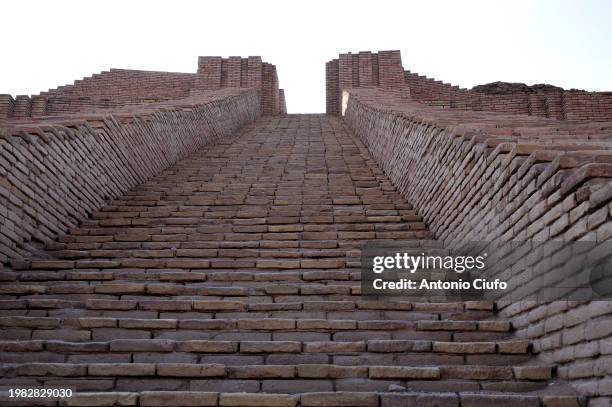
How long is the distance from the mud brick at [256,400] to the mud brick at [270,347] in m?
0.42

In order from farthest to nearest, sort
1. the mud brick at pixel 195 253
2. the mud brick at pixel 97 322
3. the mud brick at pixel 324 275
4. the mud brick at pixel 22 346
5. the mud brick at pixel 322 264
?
the mud brick at pixel 195 253
the mud brick at pixel 322 264
the mud brick at pixel 324 275
the mud brick at pixel 97 322
the mud brick at pixel 22 346

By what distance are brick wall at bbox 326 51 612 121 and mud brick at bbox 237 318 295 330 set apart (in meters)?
9.52

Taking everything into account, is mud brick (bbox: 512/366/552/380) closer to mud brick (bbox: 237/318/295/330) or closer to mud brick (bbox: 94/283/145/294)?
mud brick (bbox: 237/318/295/330)

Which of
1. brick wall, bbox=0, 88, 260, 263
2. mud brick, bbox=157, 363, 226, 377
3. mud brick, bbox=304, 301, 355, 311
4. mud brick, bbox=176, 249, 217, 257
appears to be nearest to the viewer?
mud brick, bbox=157, 363, 226, 377

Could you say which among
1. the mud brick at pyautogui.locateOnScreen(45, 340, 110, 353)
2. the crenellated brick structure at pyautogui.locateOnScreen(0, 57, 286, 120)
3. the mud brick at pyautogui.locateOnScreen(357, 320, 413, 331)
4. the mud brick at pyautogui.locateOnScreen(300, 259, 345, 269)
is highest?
the crenellated brick structure at pyautogui.locateOnScreen(0, 57, 286, 120)

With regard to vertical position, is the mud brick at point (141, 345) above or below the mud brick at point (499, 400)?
above

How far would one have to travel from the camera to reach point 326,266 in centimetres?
378

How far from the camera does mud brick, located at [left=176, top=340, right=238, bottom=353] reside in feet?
9.23

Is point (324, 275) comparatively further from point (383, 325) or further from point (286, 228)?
A: point (286, 228)

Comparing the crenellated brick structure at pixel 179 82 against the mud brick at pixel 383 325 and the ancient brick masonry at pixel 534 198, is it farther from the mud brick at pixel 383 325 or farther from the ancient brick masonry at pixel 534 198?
the mud brick at pixel 383 325

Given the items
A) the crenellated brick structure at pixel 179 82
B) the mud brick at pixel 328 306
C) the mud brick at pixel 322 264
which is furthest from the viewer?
the crenellated brick structure at pixel 179 82

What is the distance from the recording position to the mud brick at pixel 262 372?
2.60 meters

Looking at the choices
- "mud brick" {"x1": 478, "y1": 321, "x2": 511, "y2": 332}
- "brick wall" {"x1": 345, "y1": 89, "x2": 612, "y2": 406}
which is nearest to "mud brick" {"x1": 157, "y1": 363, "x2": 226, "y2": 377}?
"mud brick" {"x1": 478, "y1": 321, "x2": 511, "y2": 332}

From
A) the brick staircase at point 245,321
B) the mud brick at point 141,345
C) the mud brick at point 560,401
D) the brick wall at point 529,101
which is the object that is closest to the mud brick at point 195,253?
the brick staircase at point 245,321
